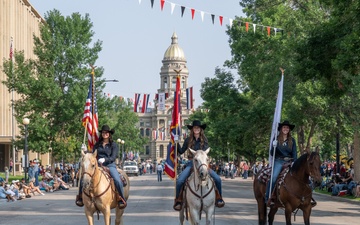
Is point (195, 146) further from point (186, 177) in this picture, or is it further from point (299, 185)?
point (299, 185)

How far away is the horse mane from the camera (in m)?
15.2

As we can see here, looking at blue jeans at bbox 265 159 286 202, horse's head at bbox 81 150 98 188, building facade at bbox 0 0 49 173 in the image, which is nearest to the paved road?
blue jeans at bbox 265 159 286 202

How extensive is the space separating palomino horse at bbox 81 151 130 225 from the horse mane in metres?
3.90

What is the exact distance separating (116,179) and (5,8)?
70777 mm

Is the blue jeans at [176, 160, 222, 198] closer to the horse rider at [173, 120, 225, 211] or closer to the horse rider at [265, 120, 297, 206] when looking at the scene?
the horse rider at [173, 120, 225, 211]

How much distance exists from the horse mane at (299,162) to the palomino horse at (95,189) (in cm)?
390

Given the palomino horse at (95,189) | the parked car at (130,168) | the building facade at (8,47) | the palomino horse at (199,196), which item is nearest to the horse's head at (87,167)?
the palomino horse at (95,189)

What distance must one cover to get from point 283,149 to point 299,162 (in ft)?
2.66

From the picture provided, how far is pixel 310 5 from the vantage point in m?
42.7

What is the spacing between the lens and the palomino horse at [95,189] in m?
14.7

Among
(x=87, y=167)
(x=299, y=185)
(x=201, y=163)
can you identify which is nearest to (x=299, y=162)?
(x=299, y=185)

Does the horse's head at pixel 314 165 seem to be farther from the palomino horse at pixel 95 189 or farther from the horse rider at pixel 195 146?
the palomino horse at pixel 95 189

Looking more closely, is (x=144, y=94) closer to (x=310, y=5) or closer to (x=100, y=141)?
(x=310, y=5)

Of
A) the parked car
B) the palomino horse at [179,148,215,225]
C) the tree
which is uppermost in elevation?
the tree
